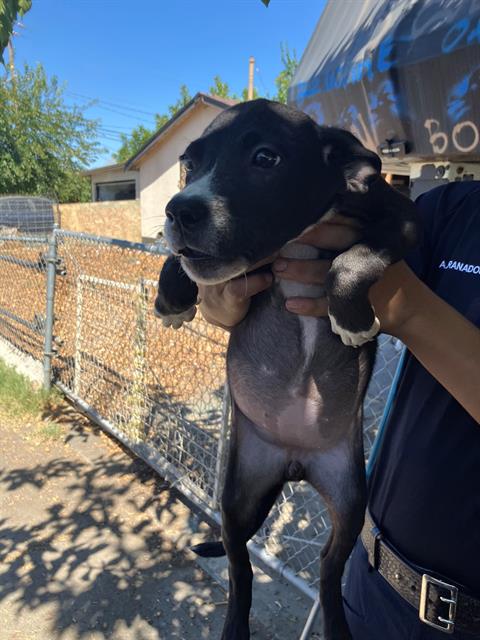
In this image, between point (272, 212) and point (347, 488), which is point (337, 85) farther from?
point (347, 488)

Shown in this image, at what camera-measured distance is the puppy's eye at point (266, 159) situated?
4.77 ft

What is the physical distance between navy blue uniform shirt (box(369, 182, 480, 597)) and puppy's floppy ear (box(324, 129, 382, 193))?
0.34 meters

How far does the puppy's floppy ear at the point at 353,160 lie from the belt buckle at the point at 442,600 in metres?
1.12

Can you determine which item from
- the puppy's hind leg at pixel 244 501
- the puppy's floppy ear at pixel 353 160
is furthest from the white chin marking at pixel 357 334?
the puppy's hind leg at pixel 244 501

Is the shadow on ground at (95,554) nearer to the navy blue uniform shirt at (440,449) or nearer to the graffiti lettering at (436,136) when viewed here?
the navy blue uniform shirt at (440,449)

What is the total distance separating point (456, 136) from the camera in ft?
9.38

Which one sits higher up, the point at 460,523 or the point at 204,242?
the point at 204,242

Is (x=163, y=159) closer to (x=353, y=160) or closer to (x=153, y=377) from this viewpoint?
(x=153, y=377)

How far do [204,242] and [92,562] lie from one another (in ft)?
9.53

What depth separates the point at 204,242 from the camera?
1353mm

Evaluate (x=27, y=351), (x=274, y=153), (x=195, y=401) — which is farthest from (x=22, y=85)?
(x=274, y=153)

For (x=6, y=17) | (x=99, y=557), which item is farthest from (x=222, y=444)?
(x=6, y=17)

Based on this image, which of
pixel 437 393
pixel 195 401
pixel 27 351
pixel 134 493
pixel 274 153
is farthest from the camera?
pixel 27 351

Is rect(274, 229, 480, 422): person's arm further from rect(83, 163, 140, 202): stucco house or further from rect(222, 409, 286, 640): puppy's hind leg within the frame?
rect(83, 163, 140, 202): stucco house
